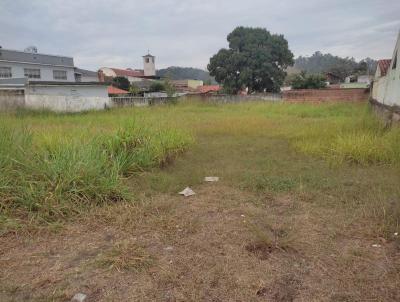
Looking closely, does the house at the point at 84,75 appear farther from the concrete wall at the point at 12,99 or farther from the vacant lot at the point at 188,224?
the vacant lot at the point at 188,224

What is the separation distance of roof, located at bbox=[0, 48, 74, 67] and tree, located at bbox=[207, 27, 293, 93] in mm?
13000

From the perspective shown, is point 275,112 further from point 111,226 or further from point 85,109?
point 111,226

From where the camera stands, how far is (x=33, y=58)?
86.7 ft

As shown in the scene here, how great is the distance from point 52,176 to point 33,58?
2695 cm

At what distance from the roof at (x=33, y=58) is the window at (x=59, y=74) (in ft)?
2.09

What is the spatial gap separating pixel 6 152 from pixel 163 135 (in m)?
3.04

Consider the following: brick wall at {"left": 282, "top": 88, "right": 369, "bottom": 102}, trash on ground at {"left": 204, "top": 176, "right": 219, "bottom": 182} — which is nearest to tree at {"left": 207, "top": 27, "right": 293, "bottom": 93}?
brick wall at {"left": 282, "top": 88, "right": 369, "bottom": 102}

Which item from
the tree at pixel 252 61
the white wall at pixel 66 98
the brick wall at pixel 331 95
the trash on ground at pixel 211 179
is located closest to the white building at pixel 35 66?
the white wall at pixel 66 98

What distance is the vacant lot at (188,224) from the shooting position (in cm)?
225

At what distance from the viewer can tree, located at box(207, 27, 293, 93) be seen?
26453 millimetres

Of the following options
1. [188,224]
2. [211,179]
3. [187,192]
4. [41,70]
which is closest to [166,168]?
[211,179]

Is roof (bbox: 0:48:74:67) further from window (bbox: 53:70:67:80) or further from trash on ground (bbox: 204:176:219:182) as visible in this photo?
trash on ground (bbox: 204:176:219:182)

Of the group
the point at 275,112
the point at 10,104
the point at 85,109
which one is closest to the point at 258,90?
the point at 275,112

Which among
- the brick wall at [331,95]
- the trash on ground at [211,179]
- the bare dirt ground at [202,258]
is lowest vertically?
the trash on ground at [211,179]
